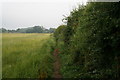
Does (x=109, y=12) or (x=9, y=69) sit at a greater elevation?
(x=109, y=12)

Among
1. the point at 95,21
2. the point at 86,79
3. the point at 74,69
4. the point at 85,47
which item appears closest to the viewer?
the point at 95,21

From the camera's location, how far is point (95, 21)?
21.0ft

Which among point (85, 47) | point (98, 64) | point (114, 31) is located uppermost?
point (114, 31)

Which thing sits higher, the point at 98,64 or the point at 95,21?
the point at 95,21

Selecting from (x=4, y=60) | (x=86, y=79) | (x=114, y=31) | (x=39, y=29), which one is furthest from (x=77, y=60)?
(x=39, y=29)

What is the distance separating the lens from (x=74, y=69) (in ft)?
28.1

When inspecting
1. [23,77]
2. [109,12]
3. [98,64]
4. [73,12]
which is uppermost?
[73,12]

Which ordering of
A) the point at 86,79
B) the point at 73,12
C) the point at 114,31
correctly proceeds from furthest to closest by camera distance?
the point at 73,12 → the point at 86,79 → the point at 114,31

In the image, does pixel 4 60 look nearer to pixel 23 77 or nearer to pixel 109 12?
pixel 23 77

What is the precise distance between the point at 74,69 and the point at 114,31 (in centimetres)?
327

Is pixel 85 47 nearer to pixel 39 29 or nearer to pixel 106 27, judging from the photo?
pixel 106 27

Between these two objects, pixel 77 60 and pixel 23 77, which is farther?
pixel 77 60

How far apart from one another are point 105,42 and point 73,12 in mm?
7555

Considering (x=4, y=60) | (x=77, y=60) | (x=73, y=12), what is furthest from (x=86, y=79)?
(x=73, y=12)
